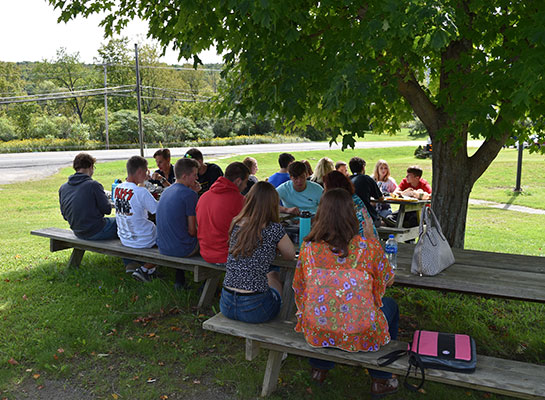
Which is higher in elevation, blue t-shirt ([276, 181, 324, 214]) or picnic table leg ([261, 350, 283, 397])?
blue t-shirt ([276, 181, 324, 214])

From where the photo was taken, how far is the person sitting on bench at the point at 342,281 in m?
3.30

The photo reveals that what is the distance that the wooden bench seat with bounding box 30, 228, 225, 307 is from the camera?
539cm

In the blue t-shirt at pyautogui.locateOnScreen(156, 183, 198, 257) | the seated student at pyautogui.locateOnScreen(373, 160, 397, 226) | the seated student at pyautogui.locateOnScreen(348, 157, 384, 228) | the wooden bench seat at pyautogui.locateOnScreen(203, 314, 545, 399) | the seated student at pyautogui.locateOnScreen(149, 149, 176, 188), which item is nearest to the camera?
the wooden bench seat at pyautogui.locateOnScreen(203, 314, 545, 399)

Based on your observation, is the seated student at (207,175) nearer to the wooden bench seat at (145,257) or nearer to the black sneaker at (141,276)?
the wooden bench seat at (145,257)

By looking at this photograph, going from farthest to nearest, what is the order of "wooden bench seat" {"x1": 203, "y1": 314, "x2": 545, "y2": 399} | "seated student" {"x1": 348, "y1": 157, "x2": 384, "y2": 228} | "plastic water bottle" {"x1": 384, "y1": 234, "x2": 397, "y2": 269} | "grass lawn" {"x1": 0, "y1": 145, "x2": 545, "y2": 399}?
"seated student" {"x1": 348, "y1": 157, "x2": 384, "y2": 228}, "plastic water bottle" {"x1": 384, "y1": 234, "x2": 397, "y2": 269}, "grass lawn" {"x1": 0, "y1": 145, "x2": 545, "y2": 399}, "wooden bench seat" {"x1": 203, "y1": 314, "x2": 545, "y2": 399}

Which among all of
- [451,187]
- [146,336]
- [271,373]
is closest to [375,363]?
[271,373]

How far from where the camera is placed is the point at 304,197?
7.02 metres

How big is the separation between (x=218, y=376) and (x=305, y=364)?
765 millimetres

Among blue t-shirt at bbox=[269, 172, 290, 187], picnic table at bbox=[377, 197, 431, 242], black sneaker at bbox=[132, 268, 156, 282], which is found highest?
blue t-shirt at bbox=[269, 172, 290, 187]

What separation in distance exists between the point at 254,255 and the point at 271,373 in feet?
3.04

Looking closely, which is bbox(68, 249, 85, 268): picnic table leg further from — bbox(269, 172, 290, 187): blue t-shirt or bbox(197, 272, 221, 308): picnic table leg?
bbox(269, 172, 290, 187): blue t-shirt

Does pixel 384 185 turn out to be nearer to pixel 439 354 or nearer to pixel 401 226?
pixel 401 226

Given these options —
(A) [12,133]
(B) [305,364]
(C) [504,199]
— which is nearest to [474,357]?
(B) [305,364]

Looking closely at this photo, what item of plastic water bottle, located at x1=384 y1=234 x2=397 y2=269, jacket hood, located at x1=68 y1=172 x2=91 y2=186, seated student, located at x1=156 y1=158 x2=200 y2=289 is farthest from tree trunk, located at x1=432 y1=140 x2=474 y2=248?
jacket hood, located at x1=68 y1=172 x2=91 y2=186
